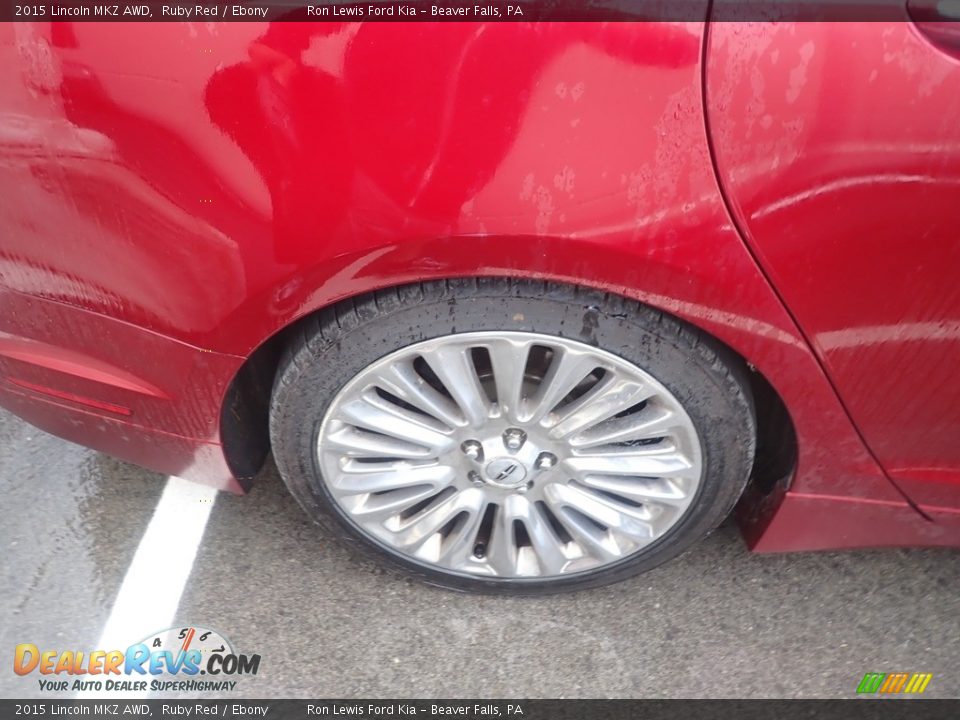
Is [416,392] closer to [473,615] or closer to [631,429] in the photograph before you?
[631,429]

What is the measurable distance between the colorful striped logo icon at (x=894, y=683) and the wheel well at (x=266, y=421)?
45 centimetres

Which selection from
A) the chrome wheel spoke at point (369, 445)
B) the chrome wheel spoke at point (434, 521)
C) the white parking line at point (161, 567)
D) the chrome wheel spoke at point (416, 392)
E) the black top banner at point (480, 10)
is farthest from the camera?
the white parking line at point (161, 567)

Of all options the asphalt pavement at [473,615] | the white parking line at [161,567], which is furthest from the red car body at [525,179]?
the white parking line at [161,567]

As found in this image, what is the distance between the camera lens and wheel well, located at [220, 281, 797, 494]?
148 cm

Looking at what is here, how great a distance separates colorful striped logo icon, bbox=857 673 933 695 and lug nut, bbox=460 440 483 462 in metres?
0.92

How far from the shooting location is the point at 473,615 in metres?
1.76

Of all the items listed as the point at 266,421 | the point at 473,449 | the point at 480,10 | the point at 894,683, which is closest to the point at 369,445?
the point at 473,449

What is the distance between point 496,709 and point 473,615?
8.1 inches

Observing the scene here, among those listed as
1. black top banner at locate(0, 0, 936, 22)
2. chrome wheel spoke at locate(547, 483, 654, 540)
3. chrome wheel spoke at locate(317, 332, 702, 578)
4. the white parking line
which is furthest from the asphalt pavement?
black top banner at locate(0, 0, 936, 22)

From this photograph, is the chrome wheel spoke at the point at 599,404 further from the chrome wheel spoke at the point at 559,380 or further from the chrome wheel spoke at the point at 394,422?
the chrome wheel spoke at the point at 394,422

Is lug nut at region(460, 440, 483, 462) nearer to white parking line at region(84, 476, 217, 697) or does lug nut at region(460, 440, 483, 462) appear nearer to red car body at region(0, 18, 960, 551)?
red car body at region(0, 18, 960, 551)

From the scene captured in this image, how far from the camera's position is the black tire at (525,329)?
1273 millimetres

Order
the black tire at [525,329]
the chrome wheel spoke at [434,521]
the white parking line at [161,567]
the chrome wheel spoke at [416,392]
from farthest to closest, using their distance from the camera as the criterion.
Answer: the white parking line at [161,567] → the chrome wheel spoke at [434,521] → the chrome wheel spoke at [416,392] → the black tire at [525,329]

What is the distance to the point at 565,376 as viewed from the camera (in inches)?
53.4
